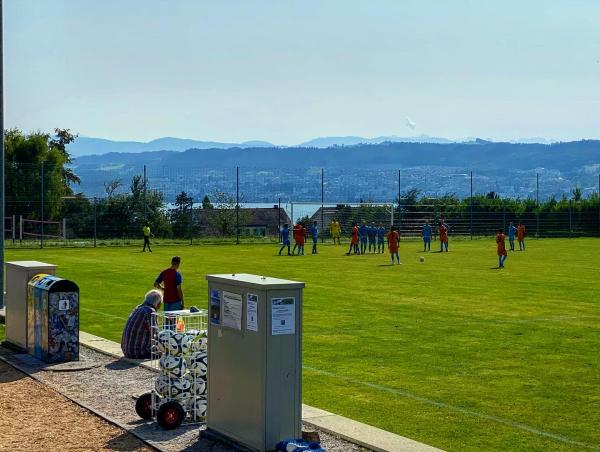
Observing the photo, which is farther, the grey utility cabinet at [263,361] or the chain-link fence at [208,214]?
the chain-link fence at [208,214]

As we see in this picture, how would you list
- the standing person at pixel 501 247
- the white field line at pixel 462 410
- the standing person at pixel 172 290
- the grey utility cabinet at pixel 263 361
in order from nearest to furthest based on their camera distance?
1. the grey utility cabinet at pixel 263 361
2. the white field line at pixel 462 410
3. the standing person at pixel 172 290
4. the standing person at pixel 501 247

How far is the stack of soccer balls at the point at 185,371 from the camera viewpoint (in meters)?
11.4

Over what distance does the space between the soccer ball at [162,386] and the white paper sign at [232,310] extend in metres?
1.47

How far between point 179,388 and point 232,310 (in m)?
1.66

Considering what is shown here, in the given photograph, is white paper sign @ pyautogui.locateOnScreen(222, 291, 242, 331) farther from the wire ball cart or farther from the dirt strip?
the dirt strip

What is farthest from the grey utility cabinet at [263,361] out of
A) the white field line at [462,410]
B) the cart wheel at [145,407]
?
the white field line at [462,410]

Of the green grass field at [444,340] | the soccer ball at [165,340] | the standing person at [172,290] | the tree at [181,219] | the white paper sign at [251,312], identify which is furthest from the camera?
the tree at [181,219]

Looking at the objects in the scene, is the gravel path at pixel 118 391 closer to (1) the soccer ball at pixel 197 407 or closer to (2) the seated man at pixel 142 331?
(1) the soccer ball at pixel 197 407

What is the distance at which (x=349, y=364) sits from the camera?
15391mm

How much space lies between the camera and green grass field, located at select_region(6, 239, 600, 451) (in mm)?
11672

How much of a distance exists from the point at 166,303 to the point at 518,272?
20.1 meters

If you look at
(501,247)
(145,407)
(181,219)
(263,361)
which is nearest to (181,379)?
(145,407)

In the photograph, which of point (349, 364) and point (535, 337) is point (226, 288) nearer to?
point (349, 364)

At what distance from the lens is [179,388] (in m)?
11.4
